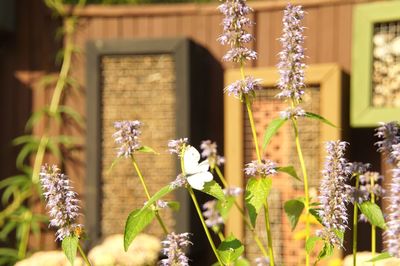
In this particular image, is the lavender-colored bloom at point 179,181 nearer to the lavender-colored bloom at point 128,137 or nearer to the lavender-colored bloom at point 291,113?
the lavender-colored bloom at point 128,137

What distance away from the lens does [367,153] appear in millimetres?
4145

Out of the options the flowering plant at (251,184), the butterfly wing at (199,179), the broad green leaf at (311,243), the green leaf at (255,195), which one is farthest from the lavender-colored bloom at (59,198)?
the broad green leaf at (311,243)

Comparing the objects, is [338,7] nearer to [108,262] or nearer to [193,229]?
[193,229]

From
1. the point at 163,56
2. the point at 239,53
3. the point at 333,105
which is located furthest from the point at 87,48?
the point at 239,53

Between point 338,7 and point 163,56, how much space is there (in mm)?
1180

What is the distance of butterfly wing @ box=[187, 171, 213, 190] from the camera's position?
127cm

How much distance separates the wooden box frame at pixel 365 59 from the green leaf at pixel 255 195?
2559 mm

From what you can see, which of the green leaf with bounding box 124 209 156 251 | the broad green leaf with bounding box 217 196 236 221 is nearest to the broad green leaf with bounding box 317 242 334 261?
the broad green leaf with bounding box 217 196 236 221

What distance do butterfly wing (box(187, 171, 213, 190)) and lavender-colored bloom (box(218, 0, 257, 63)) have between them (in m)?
0.28

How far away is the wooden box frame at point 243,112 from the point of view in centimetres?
384

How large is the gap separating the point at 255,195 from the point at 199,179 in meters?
0.14

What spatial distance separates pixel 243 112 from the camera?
4.04 m

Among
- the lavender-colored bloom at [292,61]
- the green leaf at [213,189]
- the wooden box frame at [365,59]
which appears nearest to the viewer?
the green leaf at [213,189]

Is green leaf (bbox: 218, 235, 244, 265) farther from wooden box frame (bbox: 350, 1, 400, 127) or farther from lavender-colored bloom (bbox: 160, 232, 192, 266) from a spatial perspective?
wooden box frame (bbox: 350, 1, 400, 127)
